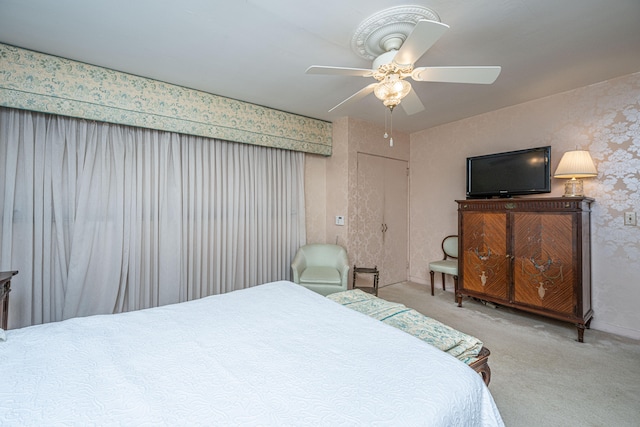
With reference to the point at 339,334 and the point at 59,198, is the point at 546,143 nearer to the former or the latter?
the point at 339,334

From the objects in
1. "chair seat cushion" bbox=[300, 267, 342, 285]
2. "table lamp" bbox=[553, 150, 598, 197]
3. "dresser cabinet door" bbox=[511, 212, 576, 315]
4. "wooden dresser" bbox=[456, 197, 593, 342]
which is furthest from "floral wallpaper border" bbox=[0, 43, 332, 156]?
"table lamp" bbox=[553, 150, 598, 197]

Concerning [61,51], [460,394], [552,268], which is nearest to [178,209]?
[61,51]

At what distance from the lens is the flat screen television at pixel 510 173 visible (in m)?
3.02

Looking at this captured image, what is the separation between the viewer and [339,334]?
1336mm

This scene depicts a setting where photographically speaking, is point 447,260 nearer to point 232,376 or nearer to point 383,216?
point 383,216

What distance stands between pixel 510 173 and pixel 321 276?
264 cm

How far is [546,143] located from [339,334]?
137 inches

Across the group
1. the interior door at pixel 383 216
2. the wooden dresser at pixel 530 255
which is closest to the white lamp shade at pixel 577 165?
the wooden dresser at pixel 530 255

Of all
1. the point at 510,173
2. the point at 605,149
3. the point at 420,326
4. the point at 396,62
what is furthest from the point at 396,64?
the point at 605,149

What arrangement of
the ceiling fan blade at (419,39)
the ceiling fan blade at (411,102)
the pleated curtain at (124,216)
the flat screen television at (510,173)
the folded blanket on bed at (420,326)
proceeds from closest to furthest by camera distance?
the ceiling fan blade at (419,39), the folded blanket on bed at (420,326), the ceiling fan blade at (411,102), the pleated curtain at (124,216), the flat screen television at (510,173)

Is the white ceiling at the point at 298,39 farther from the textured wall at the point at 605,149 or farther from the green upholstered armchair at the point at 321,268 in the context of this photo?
the green upholstered armchair at the point at 321,268

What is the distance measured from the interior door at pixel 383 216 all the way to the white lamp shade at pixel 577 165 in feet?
6.80

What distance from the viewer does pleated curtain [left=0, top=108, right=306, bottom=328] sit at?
2320 mm

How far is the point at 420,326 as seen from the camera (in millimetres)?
1683
